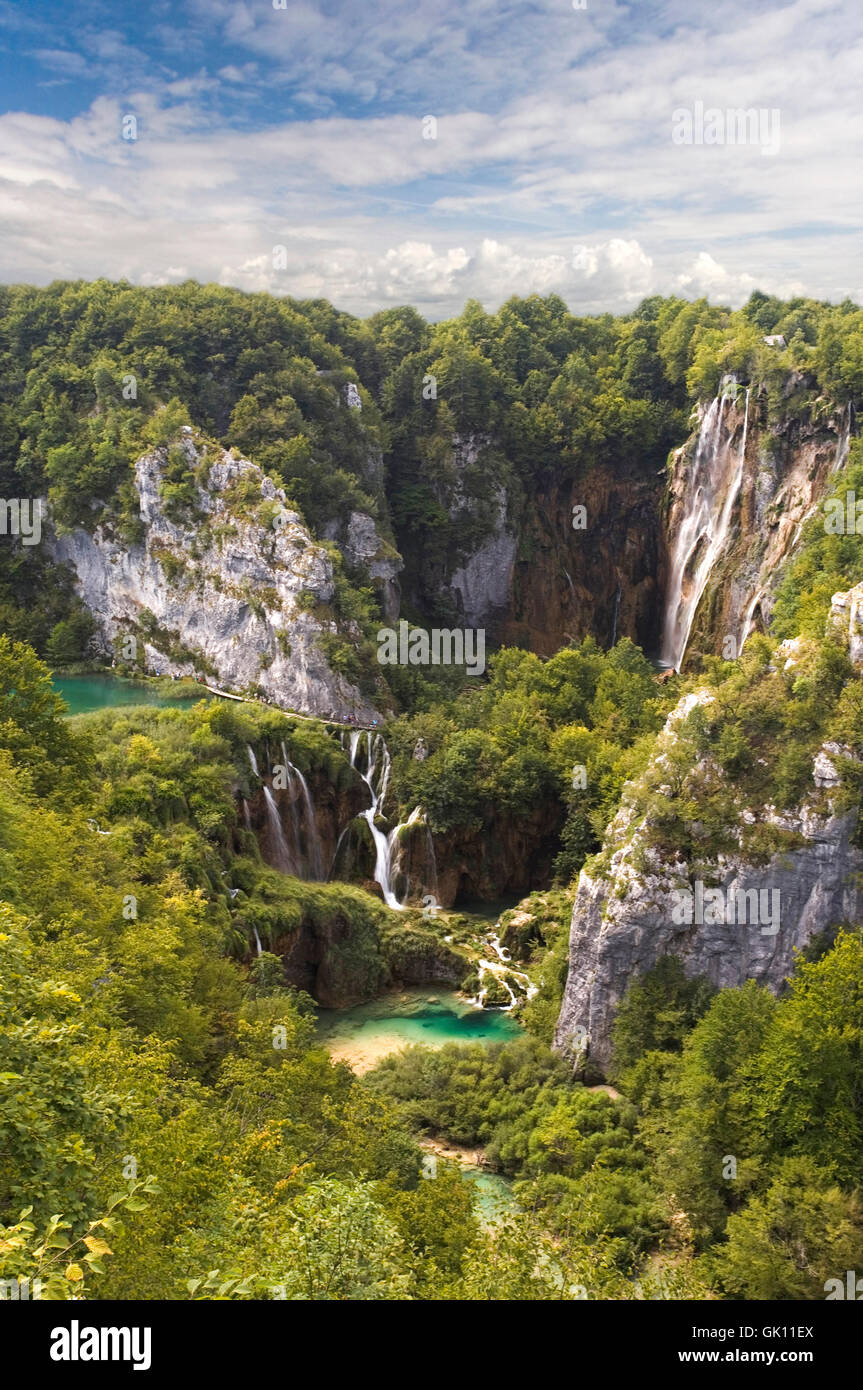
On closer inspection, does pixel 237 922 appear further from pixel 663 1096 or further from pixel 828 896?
pixel 828 896

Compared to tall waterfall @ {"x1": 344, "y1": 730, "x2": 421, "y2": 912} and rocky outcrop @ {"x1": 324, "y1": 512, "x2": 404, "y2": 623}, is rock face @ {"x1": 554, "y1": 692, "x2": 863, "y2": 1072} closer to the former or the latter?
tall waterfall @ {"x1": 344, "y1": 730, "x2": 421, "y2": 912}

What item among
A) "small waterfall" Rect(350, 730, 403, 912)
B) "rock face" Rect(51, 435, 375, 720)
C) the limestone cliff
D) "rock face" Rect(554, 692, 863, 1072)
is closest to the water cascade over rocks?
"small waterfall" Rect(350, 730, 403, 912)

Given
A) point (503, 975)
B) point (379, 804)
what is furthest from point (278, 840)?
point (503, 975)

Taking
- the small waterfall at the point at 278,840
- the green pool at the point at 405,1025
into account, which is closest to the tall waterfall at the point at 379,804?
the small waterfall at the point at 278,840

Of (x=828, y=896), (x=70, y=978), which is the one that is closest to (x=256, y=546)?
(x=828, y=896)

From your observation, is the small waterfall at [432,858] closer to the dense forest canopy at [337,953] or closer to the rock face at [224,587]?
the dense forest canopy at [337,953]
